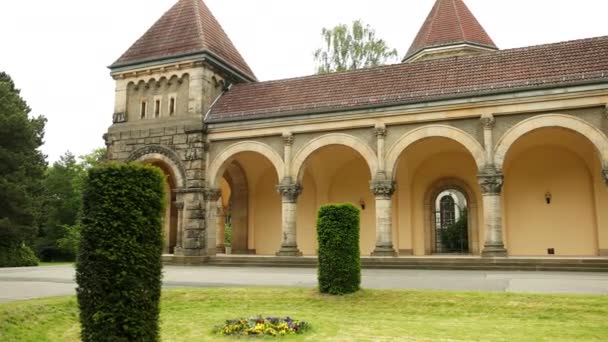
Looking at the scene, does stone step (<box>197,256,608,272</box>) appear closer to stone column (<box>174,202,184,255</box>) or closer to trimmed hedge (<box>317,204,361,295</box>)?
stone column (<box>174,202,184,255</box>)

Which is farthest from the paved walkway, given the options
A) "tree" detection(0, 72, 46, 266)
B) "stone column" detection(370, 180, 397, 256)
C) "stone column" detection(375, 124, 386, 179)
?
"tree" detection(0, 72, 46, 266)

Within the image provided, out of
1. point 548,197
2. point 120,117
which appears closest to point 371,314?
point 548,197

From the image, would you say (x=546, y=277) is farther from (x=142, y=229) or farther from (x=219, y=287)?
(x=142, y=229)

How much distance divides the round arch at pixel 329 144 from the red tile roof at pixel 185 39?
233 inches

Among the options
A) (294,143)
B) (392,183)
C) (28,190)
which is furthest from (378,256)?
(28,190)

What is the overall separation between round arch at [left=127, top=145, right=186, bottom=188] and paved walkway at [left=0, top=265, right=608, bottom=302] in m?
5.92

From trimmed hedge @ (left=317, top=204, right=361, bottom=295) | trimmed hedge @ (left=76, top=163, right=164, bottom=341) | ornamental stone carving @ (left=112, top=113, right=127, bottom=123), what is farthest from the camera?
ornamental stone carving @ (left=112, top=113, right=127, bottom=123)

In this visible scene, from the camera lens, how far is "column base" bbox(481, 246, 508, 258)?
16.7 metres

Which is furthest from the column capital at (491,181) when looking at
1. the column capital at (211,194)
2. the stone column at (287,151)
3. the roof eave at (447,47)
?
the column capital at (211,194)

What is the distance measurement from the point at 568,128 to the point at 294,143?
9.25m

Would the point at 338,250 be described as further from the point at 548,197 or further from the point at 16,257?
the point at 16,257

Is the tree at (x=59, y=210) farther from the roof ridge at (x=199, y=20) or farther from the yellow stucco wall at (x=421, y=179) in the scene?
the yellow stucco wall at (x=421, y=179)

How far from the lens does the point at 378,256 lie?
18.1m

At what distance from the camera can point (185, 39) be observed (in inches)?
895
